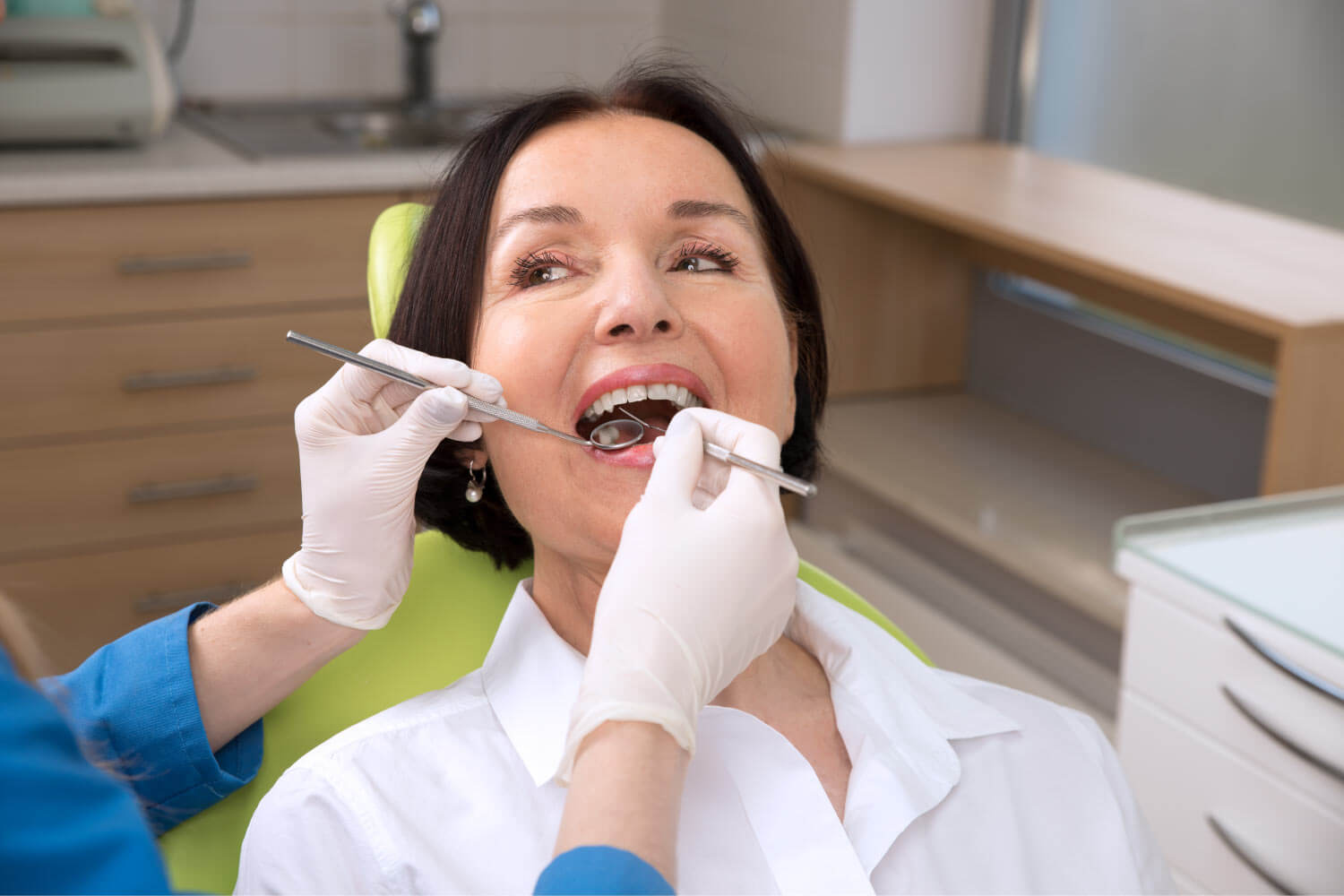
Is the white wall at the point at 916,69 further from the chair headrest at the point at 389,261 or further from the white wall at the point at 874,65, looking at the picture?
the chair headrest at the point at 389,261

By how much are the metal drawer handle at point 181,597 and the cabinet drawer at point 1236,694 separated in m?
1.88

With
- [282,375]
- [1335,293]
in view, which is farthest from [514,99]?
[282,375]

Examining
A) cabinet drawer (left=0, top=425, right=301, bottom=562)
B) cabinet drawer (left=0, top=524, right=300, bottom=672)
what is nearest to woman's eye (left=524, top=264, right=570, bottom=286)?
cabinet drawer (left=0, top=425, right=301, bottom=562)

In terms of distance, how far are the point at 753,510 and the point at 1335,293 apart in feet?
4.55

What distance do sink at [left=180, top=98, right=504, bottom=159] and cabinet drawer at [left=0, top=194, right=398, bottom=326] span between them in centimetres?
18

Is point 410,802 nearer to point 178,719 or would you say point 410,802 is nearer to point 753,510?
point 178,719

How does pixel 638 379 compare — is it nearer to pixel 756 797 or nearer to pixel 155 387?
pixel 756 797

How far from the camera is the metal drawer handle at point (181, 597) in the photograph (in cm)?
282

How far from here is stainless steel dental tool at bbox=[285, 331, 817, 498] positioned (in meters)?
0.92

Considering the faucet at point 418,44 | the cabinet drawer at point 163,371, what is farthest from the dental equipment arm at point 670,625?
the faucet at point 418,44

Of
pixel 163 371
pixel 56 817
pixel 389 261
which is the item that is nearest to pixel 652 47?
pixel 163 371

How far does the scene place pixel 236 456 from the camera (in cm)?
283

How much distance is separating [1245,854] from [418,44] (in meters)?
2.53

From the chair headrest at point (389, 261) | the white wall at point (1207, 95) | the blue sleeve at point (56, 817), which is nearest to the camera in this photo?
the blue sleeve at point (56, 817)
